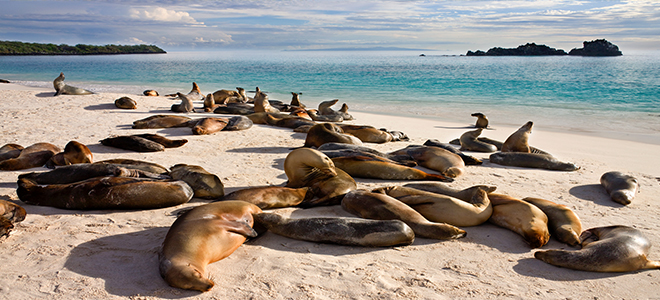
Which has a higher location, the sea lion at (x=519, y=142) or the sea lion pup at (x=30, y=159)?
the sea lion at (x=519, y=142)

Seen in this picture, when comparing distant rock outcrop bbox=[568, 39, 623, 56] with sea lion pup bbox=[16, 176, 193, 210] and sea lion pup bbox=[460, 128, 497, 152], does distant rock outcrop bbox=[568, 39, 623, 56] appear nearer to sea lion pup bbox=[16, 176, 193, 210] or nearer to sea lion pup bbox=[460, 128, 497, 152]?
sea lion pup bbox=[460, 128, 497, 152]

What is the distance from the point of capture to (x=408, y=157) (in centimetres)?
601

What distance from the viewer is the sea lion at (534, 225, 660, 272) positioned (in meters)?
2.95

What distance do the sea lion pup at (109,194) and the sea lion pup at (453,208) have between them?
2166mm

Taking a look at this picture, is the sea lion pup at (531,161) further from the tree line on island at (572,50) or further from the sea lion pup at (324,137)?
the tree line on island at (572,50)

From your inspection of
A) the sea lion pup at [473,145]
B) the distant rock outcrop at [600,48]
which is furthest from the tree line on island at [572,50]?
the sea lion pup at [473,145]

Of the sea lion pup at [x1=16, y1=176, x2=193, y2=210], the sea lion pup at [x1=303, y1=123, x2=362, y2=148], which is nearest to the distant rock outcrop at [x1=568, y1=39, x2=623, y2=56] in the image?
the sea lion pup at [x1=303, y1=123, x2=362, y2=148]

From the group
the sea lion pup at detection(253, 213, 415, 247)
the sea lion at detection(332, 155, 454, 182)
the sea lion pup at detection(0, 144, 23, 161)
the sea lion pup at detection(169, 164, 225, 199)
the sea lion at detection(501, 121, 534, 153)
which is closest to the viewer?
the sea lion pup at detection(253, 213, 415, 247)

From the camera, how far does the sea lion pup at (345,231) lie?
3.21 metres

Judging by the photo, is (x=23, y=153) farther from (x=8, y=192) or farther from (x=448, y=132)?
(x=448, y=132)

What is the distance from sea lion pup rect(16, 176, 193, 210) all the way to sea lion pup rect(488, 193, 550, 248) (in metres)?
2.87

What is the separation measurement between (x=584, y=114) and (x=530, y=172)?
939cm

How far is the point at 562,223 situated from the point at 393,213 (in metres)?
1.45

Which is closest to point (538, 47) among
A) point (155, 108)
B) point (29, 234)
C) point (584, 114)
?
point (584, 114)
